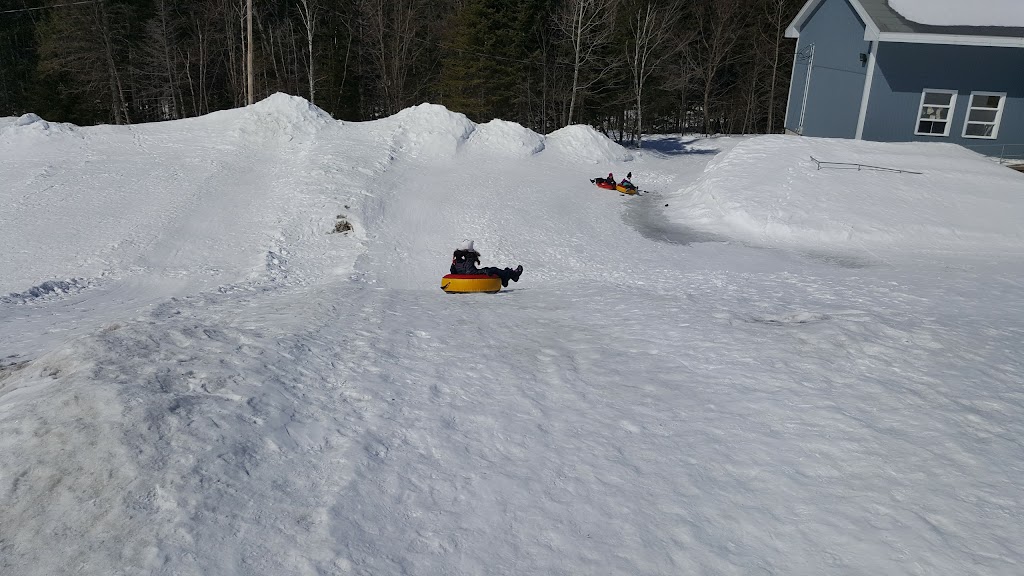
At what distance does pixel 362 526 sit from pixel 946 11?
25437 mm

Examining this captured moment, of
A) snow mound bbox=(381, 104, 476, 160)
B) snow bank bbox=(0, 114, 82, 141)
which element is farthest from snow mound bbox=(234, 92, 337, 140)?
snow bank bbox=(0, 114, 82, 141)

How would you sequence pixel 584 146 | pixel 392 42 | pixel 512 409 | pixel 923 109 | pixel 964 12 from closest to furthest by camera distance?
pixel 512 409
pixel 964 12
pixel 923 109
pixel 584 146
pixel 392 42

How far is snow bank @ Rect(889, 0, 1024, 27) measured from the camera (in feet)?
63.5

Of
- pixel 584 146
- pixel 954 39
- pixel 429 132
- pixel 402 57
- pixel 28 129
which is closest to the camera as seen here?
pixel 28 129

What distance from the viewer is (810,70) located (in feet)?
85.5

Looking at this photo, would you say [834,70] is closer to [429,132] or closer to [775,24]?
[429,132]

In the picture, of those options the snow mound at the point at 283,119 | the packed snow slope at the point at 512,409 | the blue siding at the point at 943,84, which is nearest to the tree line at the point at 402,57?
the snow mound at the point at 283,119

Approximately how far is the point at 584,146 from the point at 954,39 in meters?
13.8

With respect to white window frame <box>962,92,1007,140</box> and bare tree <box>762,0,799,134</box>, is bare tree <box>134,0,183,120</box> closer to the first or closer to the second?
white window frame <box>962,92,1007,140</box>

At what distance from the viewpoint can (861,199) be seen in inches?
636

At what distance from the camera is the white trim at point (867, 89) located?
20583mm

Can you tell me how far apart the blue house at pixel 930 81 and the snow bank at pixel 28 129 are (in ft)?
91.1

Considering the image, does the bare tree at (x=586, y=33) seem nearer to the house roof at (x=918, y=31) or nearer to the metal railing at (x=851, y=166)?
the house roof at (x=918, y=31)

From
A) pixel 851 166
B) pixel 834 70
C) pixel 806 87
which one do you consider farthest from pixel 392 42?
pixel 851 166
